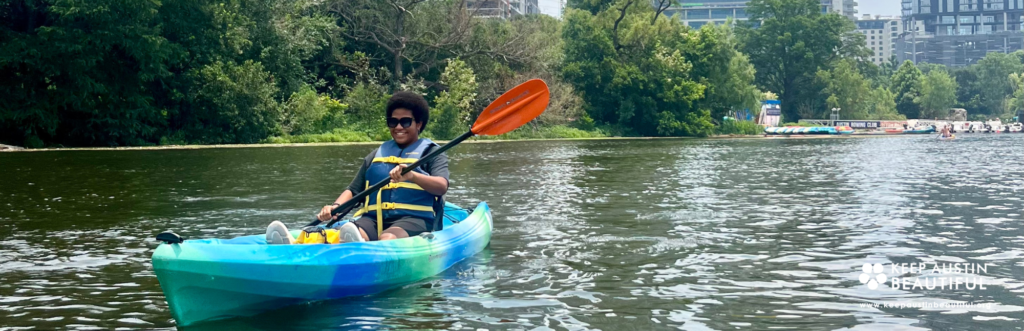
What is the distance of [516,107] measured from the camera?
10055mm

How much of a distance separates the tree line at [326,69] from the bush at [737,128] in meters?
0.42

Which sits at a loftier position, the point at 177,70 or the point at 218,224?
the point at 177,70

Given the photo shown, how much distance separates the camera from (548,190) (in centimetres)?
1805

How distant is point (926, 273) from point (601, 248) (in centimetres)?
315

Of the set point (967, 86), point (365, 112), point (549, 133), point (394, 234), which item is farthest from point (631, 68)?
point (967, 86)

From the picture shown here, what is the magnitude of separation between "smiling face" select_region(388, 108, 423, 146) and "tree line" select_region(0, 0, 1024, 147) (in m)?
29.9

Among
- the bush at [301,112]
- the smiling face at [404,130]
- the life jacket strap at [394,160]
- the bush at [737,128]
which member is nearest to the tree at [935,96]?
the bush at [737,128]

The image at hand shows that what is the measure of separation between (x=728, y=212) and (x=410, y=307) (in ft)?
25.1

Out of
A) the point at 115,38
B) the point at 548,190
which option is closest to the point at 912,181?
the point at 548,190

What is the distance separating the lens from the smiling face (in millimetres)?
8211

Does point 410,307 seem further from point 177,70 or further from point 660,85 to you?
point 660,85

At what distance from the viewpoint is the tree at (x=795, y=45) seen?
105438 millimetres

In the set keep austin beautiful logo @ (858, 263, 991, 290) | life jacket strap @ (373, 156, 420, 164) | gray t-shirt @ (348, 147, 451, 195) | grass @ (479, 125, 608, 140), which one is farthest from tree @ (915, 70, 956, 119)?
life jacket strap @ (373, 156, 420, 164)

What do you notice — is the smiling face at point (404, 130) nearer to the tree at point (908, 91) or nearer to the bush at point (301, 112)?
the bush at point (301, 112)
